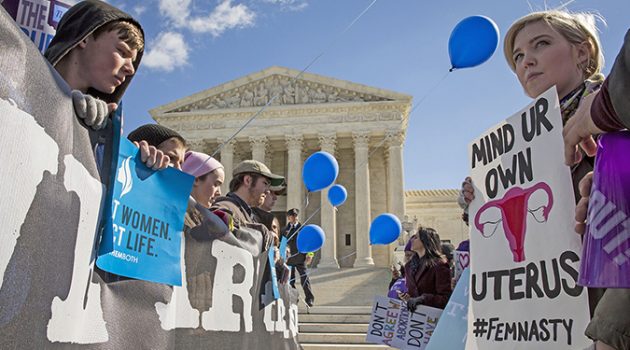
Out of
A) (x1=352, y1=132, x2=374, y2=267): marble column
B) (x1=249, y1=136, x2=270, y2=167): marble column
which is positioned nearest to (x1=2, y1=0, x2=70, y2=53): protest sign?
(x1=352, y1=132, x2=374, y2=267): marble column

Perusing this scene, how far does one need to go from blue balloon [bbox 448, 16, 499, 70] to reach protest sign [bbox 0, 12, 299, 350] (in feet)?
13.6

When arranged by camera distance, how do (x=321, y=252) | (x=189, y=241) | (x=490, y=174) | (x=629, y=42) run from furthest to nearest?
(x=321, y=252) → (x=189, y=241) → (x=490, y=174) → (x=629, y=42)

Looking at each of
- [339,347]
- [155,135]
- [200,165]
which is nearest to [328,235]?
[339,347]

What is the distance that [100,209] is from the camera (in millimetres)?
1712

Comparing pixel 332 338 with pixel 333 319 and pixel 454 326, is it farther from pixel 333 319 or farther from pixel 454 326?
pixel 454 326

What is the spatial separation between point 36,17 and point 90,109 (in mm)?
1792

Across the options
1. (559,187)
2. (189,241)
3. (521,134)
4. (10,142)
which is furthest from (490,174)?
(10,142)

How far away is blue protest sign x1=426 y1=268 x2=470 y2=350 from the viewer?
10.5 feet

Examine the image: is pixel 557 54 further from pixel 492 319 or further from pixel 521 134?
pixel 492 319

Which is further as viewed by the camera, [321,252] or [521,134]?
[321,252]

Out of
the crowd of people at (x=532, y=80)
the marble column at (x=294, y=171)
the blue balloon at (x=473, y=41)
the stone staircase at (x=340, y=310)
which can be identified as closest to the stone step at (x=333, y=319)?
the stone staircase at (x=340, y=310)

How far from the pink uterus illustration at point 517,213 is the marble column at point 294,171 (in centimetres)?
2688

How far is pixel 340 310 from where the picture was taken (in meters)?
13.8

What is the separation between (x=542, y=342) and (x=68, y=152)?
5.79 ft
